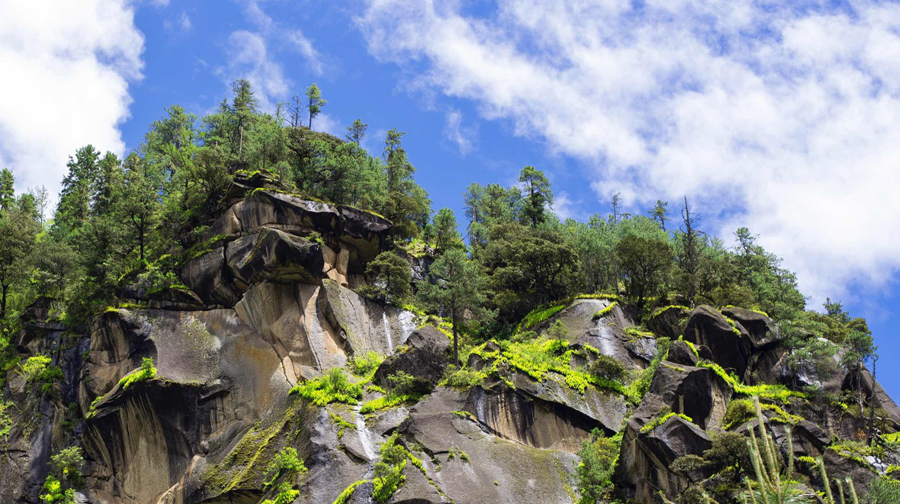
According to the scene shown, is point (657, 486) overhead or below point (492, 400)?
below

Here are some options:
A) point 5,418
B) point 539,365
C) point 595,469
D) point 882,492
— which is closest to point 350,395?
point 539,365

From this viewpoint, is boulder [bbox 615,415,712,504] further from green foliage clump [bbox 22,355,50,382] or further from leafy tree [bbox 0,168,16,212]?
leafy tree [bbox 0,168,16,212]

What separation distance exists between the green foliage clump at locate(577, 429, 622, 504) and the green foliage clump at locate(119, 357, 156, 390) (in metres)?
24.6

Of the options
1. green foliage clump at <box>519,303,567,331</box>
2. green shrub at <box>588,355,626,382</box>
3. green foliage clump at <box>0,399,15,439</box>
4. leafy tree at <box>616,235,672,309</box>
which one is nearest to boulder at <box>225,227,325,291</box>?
green foliage clump at <box>519,303,567,331</box>

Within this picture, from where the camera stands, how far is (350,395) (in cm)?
4038

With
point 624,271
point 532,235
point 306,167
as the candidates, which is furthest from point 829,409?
point 306,167

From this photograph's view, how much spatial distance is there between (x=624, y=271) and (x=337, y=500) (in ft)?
93.6

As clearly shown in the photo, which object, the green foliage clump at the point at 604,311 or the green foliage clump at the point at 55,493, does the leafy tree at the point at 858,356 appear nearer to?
the green foliage clump at the point at 604,311

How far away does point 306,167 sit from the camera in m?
58.8

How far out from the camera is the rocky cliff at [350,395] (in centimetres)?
3453

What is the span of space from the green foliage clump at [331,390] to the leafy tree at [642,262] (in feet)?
69.7

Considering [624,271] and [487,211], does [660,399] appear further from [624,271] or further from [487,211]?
[487,211]

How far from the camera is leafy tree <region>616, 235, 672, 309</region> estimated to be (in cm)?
5125

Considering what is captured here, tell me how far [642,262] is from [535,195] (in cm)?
2047
